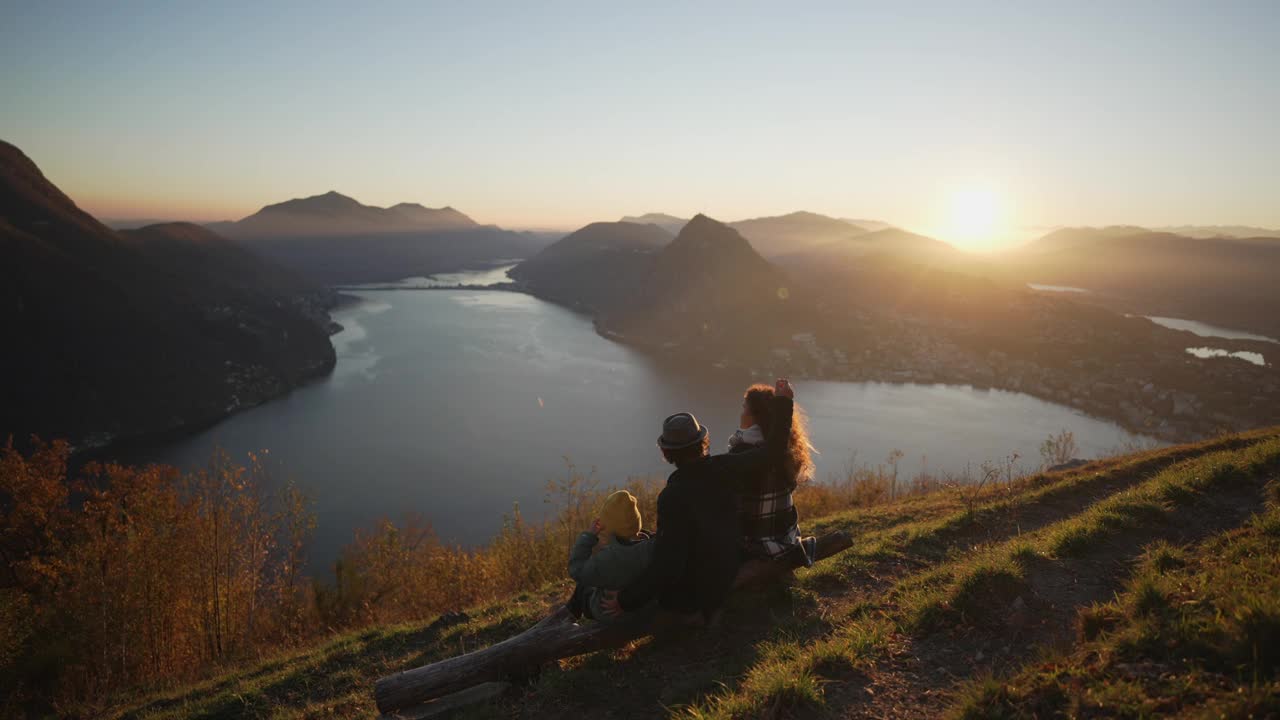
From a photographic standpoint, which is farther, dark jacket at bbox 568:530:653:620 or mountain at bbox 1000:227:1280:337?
mountain at bbox 1000:227:1280:337

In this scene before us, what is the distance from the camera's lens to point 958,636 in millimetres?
4566

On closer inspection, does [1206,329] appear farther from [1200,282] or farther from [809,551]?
[809,551]

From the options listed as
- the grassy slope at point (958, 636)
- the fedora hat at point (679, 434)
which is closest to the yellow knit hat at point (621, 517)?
the fedora hat at point (679, 434)

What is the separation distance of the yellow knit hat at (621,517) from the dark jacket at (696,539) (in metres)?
0.23

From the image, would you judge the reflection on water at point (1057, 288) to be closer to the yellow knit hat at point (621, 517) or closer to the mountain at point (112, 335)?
the mountain at point (112, 335)

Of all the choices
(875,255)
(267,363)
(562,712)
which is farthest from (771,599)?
(875,255)

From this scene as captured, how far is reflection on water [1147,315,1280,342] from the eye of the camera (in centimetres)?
11426

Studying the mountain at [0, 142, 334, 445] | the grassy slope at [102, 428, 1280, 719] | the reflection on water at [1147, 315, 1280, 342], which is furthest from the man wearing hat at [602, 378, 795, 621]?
the reflection on water at [1147, 315, 1280, 342]

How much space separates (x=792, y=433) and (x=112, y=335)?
115 metres

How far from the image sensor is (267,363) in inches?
3880

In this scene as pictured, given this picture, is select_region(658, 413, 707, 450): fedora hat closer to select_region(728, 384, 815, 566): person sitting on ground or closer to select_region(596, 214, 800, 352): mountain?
select_region(728, 384, 815, 566): person sitting on ground

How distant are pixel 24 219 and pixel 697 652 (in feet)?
504

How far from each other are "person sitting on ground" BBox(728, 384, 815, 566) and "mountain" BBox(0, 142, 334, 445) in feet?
279

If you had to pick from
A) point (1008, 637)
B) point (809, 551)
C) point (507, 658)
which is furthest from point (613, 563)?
point (1008, 637)
